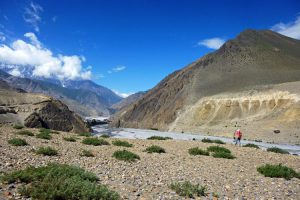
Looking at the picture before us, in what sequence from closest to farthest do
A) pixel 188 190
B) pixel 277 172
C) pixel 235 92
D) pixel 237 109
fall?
1. pixel 188 190
2. pixel 277 172
3. pixel 237 109
4. pixel 235 92

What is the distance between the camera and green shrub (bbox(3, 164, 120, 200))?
8109mm

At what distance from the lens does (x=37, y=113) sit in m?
65.0

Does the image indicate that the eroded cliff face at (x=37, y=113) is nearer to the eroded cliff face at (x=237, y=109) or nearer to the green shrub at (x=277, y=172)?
the eroded cliff face at (x=237, y=109)

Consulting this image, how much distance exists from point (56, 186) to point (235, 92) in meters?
103

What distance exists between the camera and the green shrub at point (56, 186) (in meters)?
8.11

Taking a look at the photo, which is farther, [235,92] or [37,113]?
[235,92]

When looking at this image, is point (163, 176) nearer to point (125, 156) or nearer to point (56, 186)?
point (125, 156)

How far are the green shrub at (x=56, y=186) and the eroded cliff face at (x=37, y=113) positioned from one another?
171ft

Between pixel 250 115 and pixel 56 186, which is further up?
pixel 250 115

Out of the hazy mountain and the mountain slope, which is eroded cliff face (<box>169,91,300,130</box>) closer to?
the hazy mountain

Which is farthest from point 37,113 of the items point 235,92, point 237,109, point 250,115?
point 235,92

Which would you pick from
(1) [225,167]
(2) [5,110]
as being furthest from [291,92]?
(1) [225,167]

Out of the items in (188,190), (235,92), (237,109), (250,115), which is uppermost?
(235,92)

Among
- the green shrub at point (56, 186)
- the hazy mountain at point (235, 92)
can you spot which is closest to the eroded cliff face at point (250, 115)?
the hazy mountain at point (235, 92)
